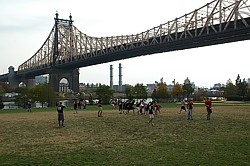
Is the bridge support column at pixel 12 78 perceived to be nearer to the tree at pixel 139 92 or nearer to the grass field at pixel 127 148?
the tree at pixel 139 92

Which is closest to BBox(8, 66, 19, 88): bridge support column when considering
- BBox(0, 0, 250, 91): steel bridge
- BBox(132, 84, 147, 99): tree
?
BBox(0, 0, 250, 91): steel bridge

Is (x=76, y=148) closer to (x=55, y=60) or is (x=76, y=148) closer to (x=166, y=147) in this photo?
(x=166, y=147)

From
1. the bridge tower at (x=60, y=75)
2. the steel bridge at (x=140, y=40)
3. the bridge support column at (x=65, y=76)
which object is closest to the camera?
the steel bridge at (x=140, y=40)

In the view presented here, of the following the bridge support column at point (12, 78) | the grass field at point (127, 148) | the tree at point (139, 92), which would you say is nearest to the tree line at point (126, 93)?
the tree at point (139, 92)

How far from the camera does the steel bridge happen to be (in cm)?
3984

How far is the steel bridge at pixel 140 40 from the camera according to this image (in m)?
39.8

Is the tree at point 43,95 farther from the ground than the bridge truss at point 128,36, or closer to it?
closer to it

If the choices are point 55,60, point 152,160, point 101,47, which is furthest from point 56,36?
point 152,160

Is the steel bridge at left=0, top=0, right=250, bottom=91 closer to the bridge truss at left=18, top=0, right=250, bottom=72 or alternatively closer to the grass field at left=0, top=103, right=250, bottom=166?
the bridge truss at left=18, top=0, right=250, bottom=72

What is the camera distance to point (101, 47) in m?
78.2

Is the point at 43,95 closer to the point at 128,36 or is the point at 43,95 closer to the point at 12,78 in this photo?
the point at 128,36

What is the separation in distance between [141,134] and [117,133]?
115 cm

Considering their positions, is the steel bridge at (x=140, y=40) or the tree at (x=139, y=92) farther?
the tree at (x=139, y=92)

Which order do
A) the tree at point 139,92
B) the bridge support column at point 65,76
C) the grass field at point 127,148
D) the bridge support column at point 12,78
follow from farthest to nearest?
the bridge support column at point 12,78 → the bridge support column at point 65,76 → the tree at point 139,92 → the grass field at point 127,148
